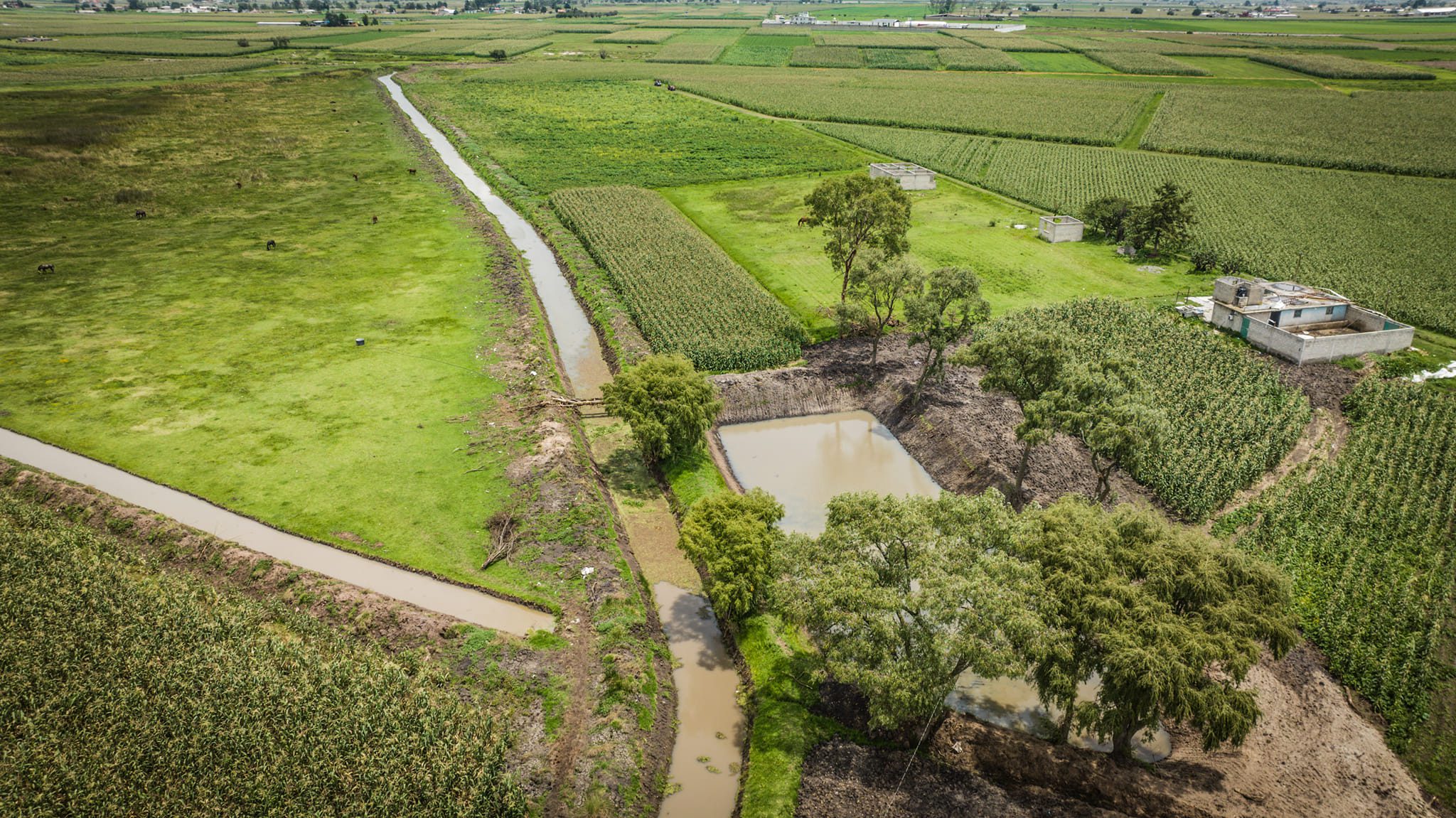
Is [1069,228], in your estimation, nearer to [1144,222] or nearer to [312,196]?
[1144,222]

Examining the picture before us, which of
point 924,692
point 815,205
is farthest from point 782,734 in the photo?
point 815,205

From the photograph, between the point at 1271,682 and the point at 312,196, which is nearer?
the point at 1271,682

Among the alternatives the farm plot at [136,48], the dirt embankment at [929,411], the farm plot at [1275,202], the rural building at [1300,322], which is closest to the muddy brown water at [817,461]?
the dirt embankment at [929,411]

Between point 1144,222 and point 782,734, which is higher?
point 1144,222

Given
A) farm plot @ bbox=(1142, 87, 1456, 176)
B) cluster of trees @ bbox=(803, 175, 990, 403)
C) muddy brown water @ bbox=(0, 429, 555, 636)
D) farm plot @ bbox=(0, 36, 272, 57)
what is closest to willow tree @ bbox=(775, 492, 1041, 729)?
muddy brown water @ bbox=(0, 429, 555, 636)

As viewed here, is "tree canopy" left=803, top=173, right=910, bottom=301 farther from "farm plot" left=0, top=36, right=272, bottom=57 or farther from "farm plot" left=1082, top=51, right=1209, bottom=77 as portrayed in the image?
"farm plot" left=0, top=36, right=272, bottom=57

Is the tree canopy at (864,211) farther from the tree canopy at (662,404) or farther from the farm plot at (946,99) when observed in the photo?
the farm plot at (946,99)
